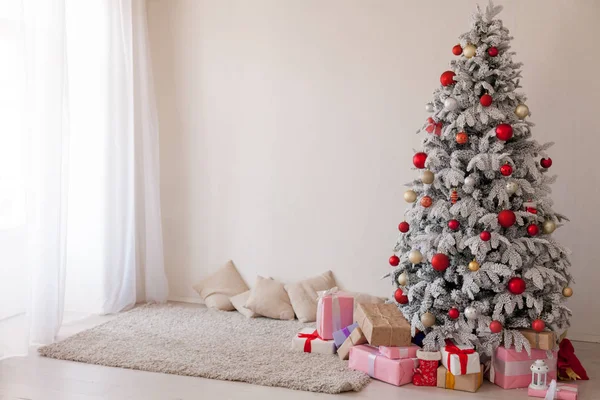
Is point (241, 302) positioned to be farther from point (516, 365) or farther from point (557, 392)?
point (557, 392)

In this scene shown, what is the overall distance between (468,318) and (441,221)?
1.54 ft

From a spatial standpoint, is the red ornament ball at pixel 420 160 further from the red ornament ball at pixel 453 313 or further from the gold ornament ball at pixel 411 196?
the red ornament ball at pixel 453 313

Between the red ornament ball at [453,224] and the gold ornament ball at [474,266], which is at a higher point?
the red ornament ball at [453,224]

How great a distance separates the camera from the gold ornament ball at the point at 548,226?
3.09m

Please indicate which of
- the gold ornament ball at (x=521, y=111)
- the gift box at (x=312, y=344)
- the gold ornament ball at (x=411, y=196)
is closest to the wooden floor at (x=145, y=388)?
the gift box at (x=312, y=344)

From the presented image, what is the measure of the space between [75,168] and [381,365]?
2286mm

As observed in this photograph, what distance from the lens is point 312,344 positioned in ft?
11.2

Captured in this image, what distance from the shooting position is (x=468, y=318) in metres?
3.06

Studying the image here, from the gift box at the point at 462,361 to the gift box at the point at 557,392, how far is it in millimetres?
249

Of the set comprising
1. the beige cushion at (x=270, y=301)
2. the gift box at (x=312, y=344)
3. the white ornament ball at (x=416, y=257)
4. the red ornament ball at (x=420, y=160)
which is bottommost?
the gift box at (x=312, y=344)

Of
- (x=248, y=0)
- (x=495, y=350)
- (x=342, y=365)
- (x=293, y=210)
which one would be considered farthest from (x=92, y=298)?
(x=495, y=350)

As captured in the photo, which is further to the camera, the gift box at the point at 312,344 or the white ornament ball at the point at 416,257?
the gift box at the point at 312,344

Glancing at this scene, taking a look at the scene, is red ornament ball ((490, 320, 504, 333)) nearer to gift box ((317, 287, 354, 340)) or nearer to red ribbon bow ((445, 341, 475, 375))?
red ribbon bow ((445, 341, 475, 375))

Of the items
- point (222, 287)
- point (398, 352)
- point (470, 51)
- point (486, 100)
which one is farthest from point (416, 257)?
point (222, 287)
